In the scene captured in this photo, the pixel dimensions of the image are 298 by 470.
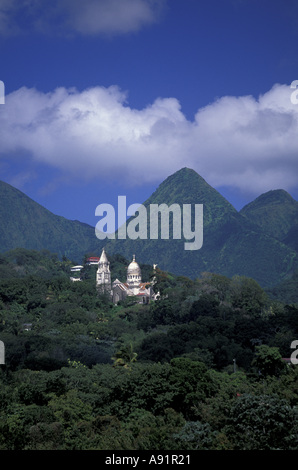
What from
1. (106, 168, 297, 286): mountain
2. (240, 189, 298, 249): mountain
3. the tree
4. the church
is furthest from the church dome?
(240, 189, 298, 249): mountain

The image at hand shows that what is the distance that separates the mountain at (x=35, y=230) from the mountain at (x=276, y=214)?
41.6 metres

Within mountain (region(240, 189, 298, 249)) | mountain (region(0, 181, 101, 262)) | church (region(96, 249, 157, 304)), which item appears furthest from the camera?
mountain (region(0, 181, 101, 262))

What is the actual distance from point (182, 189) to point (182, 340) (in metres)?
128

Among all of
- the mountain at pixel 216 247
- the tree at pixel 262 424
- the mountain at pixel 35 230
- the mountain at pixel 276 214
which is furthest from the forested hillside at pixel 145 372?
the mountain at pixel 35 230

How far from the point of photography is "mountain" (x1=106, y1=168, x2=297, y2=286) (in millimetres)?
134750

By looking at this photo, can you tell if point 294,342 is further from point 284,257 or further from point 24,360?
point 284,257

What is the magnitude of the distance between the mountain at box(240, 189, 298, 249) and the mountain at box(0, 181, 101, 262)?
41592 mm

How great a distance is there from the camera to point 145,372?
85.9 ft

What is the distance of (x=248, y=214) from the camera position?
560ft

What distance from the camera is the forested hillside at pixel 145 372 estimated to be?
19.4m

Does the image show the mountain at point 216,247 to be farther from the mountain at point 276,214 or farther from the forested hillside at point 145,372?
the forested hillside at point 145,372

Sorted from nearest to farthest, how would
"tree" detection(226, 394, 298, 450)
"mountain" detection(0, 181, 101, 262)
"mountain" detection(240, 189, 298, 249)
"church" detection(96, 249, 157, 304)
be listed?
"tree" detection(226, 394, 298, 450)
"church" detection(96, 249, 157, 304)
"mountain" detection(240, 189, 298, 249)
"mountain" detection(0, 181, 101, 262)

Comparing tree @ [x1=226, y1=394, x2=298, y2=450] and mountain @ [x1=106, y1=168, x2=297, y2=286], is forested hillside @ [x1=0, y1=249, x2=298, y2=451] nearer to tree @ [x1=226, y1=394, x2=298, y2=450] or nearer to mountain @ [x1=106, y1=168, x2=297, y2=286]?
tree @ [x1=226, y1=394, x2=298, y2=450]
